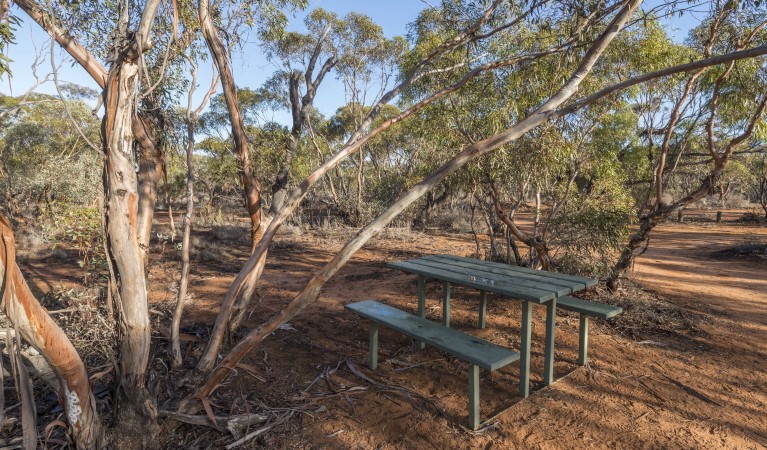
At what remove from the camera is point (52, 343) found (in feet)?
6.25

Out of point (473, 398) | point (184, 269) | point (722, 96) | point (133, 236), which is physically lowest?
point (473, 398)

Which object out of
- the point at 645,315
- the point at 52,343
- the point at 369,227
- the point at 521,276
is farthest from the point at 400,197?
the point at 645,315

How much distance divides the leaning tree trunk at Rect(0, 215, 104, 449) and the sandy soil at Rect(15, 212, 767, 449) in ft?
1.55

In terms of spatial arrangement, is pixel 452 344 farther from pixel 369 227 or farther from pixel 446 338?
pixel 369 227

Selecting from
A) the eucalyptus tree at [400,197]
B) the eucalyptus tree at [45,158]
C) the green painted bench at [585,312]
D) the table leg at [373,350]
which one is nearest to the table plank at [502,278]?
the green painted bench at [585,312]

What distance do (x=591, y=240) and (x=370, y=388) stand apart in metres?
3.52

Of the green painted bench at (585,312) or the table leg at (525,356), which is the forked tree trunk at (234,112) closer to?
the table leg at (525,356)

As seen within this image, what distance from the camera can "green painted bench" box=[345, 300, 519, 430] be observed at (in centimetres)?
261

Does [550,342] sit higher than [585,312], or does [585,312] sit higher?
[585,312]

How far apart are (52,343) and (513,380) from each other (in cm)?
307

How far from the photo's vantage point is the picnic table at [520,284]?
10.1 feet

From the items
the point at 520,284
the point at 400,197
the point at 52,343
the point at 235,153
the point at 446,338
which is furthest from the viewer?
the point at 520,284

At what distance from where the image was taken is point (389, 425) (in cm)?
272

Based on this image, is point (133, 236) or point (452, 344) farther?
point (452, 344)
